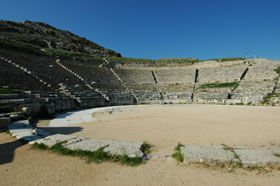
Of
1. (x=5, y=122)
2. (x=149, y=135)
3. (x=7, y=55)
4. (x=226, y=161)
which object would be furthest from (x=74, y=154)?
(x=7, y=55)

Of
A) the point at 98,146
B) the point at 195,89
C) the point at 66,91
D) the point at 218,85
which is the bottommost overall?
the point at 98,146

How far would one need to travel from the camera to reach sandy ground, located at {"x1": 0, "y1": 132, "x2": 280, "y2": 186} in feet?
9.22

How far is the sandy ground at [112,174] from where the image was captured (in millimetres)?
2811

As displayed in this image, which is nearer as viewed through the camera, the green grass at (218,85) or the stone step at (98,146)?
the stone step at (98,146)

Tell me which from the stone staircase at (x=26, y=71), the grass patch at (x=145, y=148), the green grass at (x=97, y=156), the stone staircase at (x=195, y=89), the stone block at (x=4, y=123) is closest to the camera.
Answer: the green grass at (x=97, y=156)

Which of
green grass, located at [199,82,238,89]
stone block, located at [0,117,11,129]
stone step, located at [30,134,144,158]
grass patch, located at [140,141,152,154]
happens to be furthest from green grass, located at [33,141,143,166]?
green grass, located at [199,82,238,89]

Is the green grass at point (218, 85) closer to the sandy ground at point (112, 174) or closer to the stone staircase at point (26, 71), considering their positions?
the stone staircase at point (26, 71)

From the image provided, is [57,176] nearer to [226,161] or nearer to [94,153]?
[94,153]

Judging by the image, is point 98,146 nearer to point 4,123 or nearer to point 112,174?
point 112,174

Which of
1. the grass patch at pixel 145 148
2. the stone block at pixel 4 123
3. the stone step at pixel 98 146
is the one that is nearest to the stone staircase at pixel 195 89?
the grass patch at pixel 145 148

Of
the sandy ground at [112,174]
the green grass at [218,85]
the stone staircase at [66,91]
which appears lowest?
the sandy ground at [112,174]

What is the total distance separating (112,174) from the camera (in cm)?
310

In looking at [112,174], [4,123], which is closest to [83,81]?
[4,123]

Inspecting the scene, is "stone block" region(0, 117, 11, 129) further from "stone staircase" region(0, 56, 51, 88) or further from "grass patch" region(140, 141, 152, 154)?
"stone staircase" region(0, 56, 51, 88)
